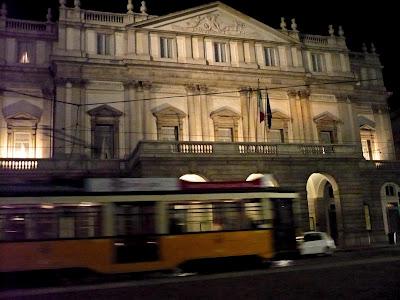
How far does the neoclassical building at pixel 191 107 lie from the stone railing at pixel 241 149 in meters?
0.08

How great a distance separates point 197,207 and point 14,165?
53.5ft

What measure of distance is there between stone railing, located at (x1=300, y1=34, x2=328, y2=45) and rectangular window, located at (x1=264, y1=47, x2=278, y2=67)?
12.1ft

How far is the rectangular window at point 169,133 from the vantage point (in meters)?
32.3

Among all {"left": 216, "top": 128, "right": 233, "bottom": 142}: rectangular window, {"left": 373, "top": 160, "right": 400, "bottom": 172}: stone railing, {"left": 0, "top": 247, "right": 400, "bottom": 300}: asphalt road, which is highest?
{"left": 216, "top": 128, "right": 233, "bottom": 142}: rectangular window

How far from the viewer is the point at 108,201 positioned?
15.8 m

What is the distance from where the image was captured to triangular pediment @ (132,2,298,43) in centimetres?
3334

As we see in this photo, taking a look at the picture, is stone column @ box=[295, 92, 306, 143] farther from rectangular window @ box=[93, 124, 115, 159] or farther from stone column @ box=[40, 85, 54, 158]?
stone column @ box=[40, 85, 54, 158]

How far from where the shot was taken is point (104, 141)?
103 ft

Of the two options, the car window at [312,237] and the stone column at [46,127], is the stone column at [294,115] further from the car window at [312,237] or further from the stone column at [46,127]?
the stone column at [46,127]

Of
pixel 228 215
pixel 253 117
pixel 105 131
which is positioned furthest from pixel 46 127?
pixel 228 215

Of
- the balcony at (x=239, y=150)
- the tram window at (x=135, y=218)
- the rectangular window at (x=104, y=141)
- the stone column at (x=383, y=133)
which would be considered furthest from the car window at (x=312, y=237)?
the stone column at (x=383, y=133)

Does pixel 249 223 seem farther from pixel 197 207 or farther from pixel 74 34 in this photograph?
pixel 74 34

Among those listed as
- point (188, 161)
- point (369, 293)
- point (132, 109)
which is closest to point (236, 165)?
point (188, 161)

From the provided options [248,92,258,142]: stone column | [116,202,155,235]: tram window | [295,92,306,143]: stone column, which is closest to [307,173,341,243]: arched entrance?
[295,92,306,143]: stone column
